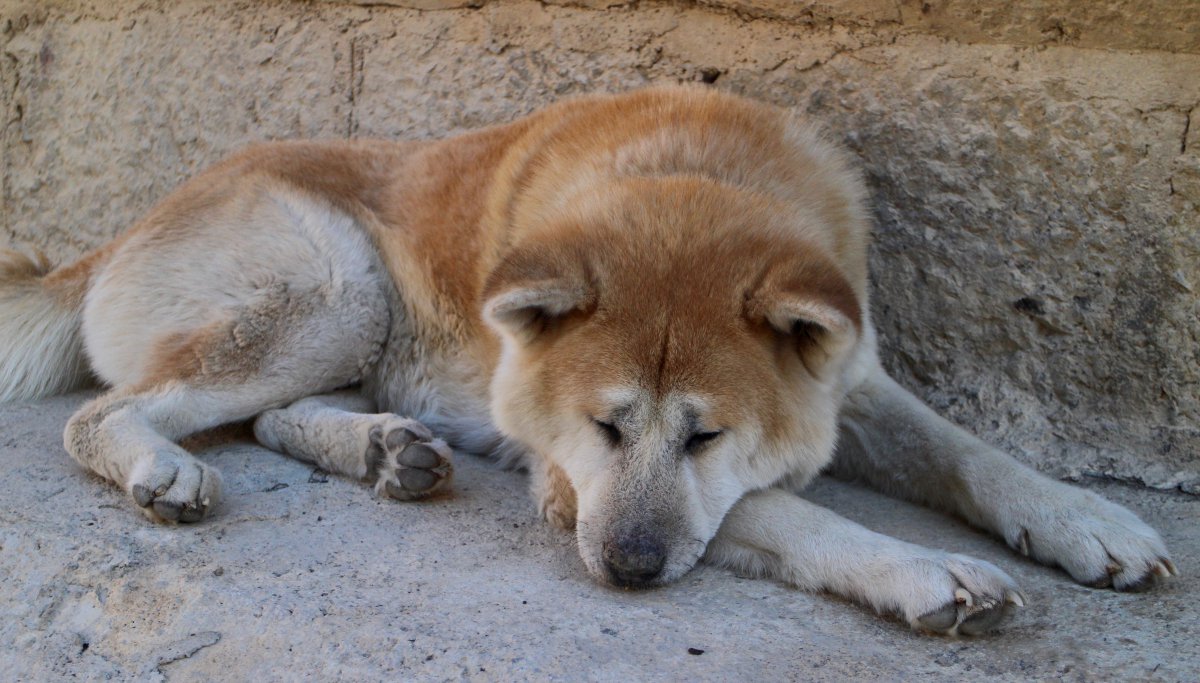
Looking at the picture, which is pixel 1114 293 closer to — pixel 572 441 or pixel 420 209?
pixel 572 441

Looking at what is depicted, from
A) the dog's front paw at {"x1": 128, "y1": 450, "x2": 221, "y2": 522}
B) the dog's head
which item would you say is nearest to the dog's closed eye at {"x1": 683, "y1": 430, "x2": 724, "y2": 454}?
the dog's head

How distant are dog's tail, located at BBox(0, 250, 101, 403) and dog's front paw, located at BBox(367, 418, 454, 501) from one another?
1.44 m

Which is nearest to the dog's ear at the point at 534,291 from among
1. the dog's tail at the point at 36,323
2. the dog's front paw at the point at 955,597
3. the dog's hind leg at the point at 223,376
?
the dog's hind leg at the point at 223,376

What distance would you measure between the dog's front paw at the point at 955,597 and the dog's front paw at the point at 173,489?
6.04 ft

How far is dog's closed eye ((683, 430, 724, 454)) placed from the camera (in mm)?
2805

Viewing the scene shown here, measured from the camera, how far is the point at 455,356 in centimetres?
386

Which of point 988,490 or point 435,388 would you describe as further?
point 435,388

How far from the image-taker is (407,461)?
3205 millimetres

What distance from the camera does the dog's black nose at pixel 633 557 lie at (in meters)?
2.63

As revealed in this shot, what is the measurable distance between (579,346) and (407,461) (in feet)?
2.29

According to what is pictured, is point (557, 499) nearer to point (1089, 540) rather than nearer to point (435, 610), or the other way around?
point (435, 610)

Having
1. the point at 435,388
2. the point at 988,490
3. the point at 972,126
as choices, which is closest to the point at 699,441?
the point at 988,490

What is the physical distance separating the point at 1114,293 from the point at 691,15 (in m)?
1.80

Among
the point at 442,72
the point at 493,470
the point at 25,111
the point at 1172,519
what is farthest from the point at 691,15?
the point at 25,111
